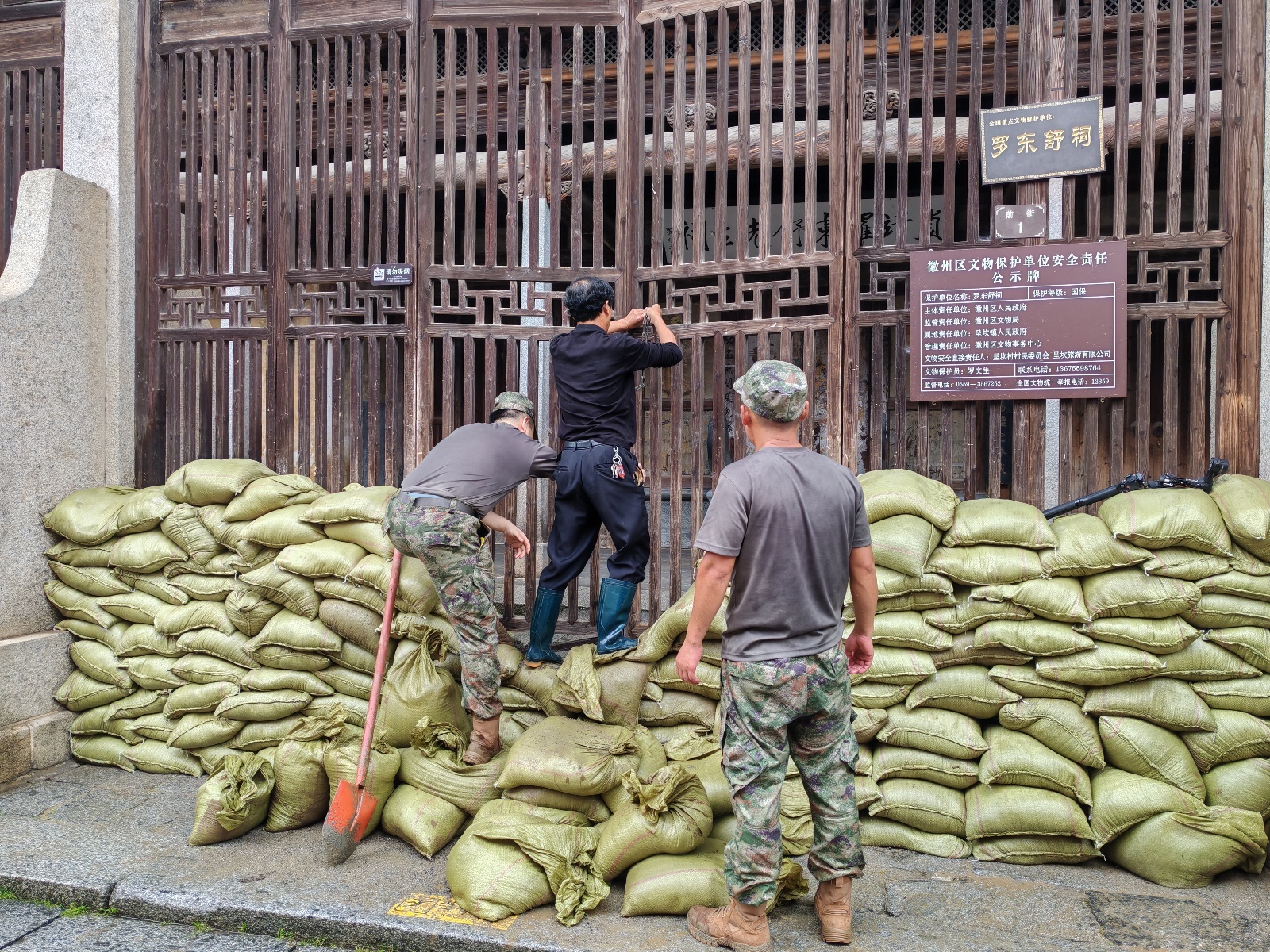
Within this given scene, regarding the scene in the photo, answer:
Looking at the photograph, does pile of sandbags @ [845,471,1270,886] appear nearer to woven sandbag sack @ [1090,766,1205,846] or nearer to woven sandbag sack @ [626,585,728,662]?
woven sandbag sack @ [1090,766,1205,846]

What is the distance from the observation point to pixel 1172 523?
380 cm

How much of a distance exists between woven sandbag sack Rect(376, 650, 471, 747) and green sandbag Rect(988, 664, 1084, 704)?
8.56 feet

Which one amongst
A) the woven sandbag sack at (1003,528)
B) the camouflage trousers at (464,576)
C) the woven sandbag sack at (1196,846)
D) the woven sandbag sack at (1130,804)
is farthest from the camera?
the camouflage trousers at (464,576)

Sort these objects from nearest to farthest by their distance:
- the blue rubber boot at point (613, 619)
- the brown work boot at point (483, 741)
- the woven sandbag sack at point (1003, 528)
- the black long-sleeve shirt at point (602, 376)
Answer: the woven sandbag sack at point (1003, 528), the brown work boot at point (483, 741), the blue rubber boot at point (613, 619), the black long-sleeve shirt at point (602, 376)

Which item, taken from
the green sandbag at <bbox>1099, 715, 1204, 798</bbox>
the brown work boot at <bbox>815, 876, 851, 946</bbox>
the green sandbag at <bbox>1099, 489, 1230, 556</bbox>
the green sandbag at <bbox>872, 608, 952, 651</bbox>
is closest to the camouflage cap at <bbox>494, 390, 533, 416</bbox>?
the green sandbag at <bbox>872, 608, 952, 651</bbox>

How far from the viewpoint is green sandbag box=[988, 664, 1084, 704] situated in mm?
3879

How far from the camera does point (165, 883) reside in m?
3.70

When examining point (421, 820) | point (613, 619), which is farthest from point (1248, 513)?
point (421, 820)

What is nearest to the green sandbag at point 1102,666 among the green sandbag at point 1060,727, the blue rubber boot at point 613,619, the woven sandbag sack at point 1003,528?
the green sandbag at point 1060,727

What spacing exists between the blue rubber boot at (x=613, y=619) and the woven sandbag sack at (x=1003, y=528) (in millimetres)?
1584

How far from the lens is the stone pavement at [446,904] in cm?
325

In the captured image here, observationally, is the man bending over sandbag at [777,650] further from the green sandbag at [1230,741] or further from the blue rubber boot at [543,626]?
the green sandbag at [1230,741]

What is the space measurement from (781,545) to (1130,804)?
6.43 feet

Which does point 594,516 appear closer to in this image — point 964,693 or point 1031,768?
point 964,693
